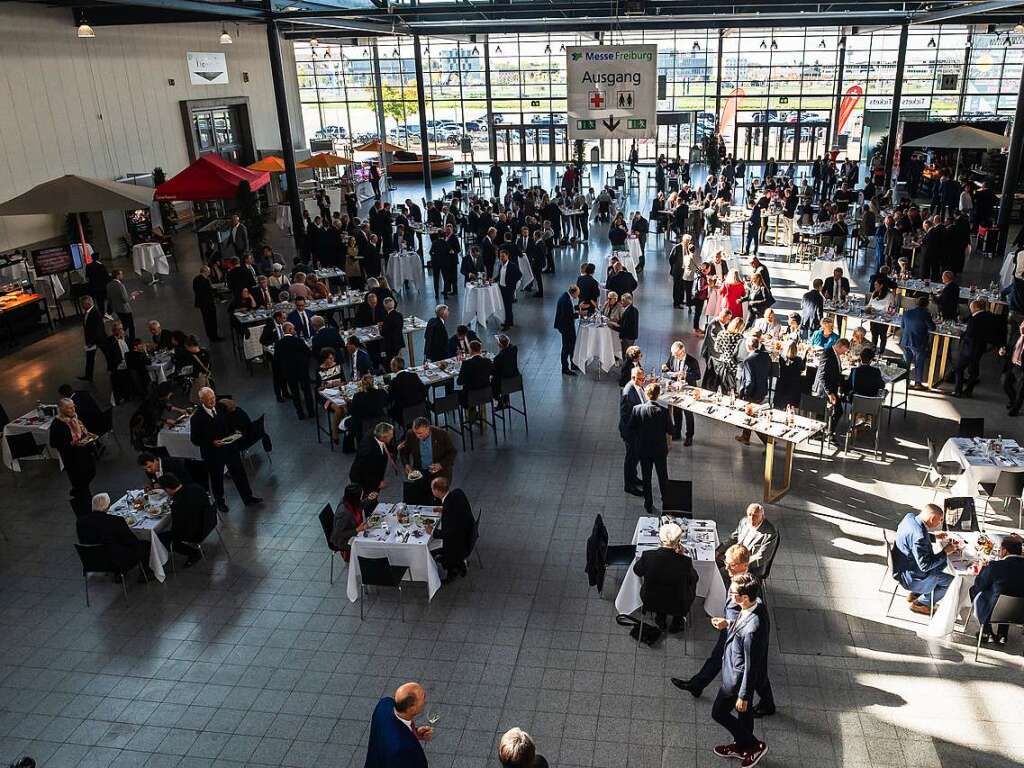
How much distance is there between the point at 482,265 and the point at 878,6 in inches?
517

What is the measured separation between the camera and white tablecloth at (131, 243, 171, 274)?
63.6 ft

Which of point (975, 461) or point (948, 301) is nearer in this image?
point (975, 461)

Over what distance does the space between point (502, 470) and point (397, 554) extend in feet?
8.85

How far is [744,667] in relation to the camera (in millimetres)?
5090

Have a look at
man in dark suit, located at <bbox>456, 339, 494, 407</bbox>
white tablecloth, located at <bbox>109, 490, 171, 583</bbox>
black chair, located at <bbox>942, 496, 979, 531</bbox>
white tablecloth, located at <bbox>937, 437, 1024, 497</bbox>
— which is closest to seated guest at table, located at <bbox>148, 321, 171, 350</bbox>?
white tablecloth, located at <bbox>109, 490, 171, 583</bbox>

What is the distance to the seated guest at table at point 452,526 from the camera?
712 centimetres

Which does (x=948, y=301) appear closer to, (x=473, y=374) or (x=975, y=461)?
(x=975, y=461)

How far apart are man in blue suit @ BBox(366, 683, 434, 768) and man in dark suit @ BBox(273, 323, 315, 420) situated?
23.6ft

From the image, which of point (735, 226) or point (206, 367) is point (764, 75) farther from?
point (206, 367)

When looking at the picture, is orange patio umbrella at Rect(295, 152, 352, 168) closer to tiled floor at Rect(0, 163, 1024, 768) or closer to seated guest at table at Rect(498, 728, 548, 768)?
tiled floor at Rect(0, 163, 1024, 768)

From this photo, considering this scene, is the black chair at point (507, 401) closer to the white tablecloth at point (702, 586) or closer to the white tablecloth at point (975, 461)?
the white tablecloth at point (702, 586)

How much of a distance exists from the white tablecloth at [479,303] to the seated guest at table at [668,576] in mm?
8919

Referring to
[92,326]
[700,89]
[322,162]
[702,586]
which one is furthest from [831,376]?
[700,89]

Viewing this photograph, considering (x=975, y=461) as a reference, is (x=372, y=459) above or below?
above
